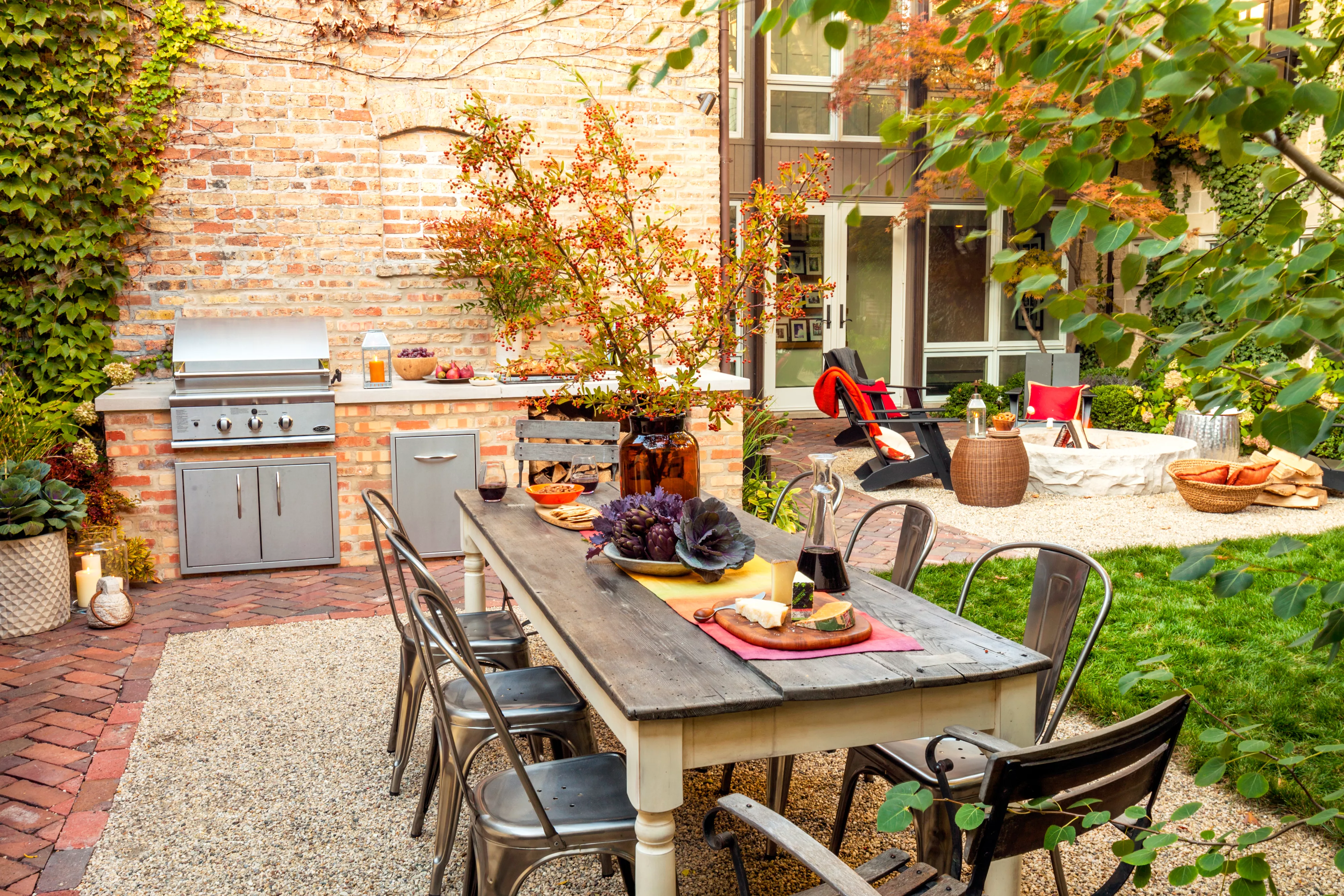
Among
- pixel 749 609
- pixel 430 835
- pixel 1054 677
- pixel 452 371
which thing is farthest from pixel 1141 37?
pixel 452 371

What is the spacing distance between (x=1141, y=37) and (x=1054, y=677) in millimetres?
1782

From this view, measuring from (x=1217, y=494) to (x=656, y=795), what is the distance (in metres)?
6.38

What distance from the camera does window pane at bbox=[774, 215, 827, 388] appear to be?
1203cm

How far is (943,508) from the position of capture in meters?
7.30

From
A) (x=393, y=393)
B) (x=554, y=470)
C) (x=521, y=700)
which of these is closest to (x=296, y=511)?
(x=393, y=393)

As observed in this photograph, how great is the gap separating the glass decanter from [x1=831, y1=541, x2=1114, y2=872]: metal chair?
0.37m

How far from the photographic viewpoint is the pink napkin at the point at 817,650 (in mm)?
2064

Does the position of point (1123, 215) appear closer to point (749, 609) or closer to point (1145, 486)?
point (749, 609)

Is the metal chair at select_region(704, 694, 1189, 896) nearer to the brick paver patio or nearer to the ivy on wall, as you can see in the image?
the brick paver patio

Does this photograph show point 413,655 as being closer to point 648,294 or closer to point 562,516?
point 562,516

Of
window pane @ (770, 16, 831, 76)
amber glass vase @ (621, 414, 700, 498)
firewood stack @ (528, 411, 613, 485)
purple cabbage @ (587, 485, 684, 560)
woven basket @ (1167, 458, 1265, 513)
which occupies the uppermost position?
window pane @ (770, 16, 831, 76)

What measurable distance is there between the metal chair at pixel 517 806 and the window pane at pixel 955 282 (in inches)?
428

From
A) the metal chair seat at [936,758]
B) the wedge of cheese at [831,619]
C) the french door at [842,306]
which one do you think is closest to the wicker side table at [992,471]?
the french door at [842,306]

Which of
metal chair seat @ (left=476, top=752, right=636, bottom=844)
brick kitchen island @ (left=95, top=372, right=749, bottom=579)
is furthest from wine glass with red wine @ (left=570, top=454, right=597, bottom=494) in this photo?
metal chair seat @ (left=476, top=752, right=636, bottom=844)
